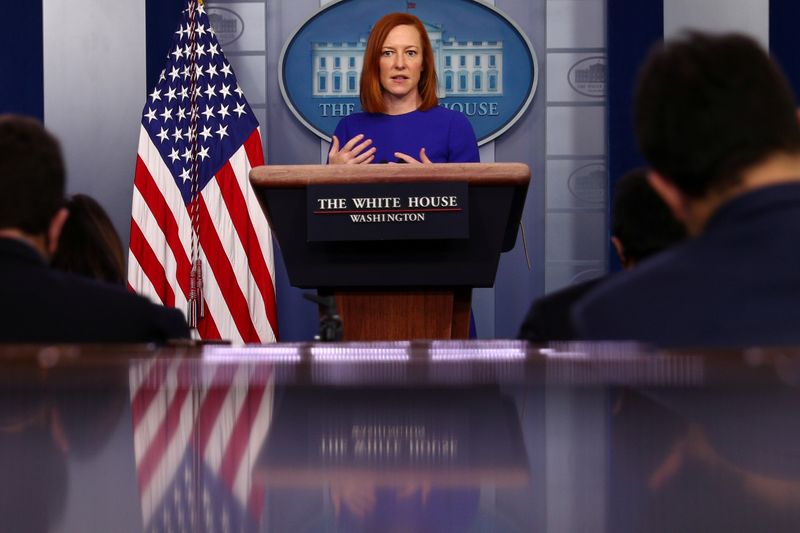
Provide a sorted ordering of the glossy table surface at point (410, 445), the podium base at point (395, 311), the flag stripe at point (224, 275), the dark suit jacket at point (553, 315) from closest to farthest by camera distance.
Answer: the glossy table surface at point (410, 445)
the dark suit jacket at point (553, 315)
the podium base at point (395, 311)
the flag stripe at point (224, 275)

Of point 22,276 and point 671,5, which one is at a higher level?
point 671,5

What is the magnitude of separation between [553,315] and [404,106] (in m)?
1.96

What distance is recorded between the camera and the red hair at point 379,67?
2.84 m

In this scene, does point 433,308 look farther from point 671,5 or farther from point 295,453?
point 671,5

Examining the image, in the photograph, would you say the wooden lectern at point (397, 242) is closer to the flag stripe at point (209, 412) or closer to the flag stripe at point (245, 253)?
the flag stripe at point (209, 412)

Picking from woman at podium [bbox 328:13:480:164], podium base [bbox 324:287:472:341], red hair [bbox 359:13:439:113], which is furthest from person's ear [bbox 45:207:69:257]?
red hair [bbox 359:13:439:113]

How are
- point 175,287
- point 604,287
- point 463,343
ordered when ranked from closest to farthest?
point 604,287 < point 463,343 < point 175,287

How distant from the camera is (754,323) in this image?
73cm

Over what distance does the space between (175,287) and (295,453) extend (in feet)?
11.6

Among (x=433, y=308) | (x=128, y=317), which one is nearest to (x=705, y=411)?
(x=128, y=317)

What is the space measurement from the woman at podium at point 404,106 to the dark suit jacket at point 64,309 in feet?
6.19

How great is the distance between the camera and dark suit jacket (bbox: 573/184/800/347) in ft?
2.36

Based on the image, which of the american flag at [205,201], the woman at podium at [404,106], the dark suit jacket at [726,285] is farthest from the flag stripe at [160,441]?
the american flag at [205,201]

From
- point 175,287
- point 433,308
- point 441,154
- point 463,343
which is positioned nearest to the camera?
point 463,343
